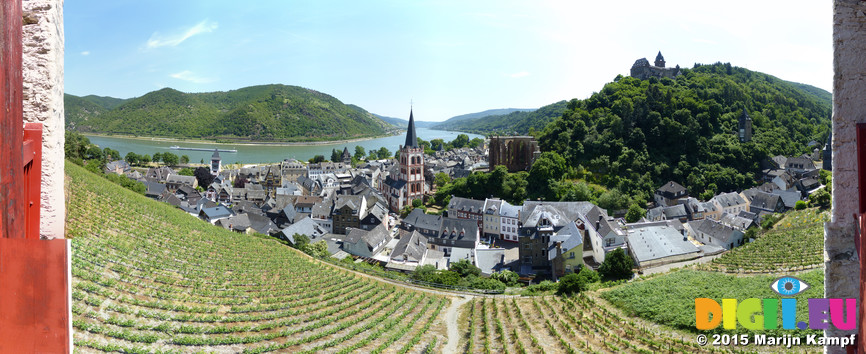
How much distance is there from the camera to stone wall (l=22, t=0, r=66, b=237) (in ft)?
7.05

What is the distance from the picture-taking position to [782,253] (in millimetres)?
22453

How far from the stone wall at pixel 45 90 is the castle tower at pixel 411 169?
43420 millimetres

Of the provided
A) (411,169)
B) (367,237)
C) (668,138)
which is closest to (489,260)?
(367,237)

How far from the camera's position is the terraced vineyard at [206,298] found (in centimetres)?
1003

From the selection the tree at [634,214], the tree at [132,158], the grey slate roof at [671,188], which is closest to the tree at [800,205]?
the grey slate roof at [671,188]

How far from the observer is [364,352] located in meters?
12.0

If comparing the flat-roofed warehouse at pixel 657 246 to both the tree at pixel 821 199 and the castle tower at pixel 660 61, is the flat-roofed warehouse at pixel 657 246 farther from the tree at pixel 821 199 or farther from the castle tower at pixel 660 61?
the castle tower at pixel 660 61

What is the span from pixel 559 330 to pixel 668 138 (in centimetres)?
4056

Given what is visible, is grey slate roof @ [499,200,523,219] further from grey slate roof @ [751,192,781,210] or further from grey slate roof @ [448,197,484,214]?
grey slate roof @ [751,192,781,210]

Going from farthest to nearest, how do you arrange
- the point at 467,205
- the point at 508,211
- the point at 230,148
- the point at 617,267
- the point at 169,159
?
the point at 230,148, the point at 169,159, the point at 467,205, the point at 508,211, the point at 617,267

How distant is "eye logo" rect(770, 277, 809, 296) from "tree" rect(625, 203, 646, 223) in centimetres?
3346

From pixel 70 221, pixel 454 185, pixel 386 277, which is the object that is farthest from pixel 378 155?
pixel 70 221

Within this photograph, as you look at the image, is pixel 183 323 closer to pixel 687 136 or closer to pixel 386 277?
pixel 386 277

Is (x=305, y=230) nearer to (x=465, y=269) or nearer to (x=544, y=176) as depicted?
(x=465, y=269)
